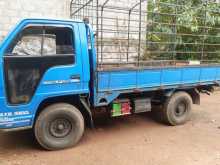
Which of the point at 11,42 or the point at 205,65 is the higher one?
the point at 11,42

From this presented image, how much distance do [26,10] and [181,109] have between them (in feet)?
16.2

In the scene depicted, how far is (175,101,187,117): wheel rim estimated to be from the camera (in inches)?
260

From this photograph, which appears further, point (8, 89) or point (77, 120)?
point (77, 120)

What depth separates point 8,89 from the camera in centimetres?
445

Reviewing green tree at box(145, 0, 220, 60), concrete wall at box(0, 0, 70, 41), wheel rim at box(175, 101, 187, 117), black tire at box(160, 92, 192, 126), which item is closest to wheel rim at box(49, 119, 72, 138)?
black tire at box(160, 92, 192, 126)

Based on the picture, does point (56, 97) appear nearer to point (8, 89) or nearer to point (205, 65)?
point (8, 89)

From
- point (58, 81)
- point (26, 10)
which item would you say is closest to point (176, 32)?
point (58, 81)

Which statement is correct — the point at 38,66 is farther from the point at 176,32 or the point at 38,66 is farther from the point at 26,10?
the point at 26,10

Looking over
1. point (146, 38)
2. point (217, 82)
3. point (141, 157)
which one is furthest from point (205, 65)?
point (141, 157)

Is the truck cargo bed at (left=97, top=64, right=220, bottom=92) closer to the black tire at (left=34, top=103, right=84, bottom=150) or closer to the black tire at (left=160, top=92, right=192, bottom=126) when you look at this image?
the black tire at (left=160, top=92, right=192, bottom=126)

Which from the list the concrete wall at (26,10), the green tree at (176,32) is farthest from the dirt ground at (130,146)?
the concrete wall at (26,10)

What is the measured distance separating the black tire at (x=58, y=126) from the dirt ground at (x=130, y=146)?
167 mm

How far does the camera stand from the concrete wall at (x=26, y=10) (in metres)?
7.77

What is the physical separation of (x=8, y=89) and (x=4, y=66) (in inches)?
14.0
